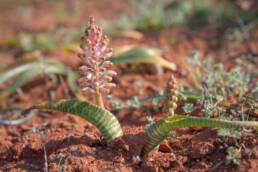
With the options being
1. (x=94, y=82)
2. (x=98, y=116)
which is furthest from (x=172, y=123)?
(x=94, y=82)

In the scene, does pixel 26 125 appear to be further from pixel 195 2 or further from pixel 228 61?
pixel 195 2

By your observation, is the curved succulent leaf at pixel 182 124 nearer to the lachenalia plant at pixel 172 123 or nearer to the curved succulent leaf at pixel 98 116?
the lachenalia plant at pixel 172 123

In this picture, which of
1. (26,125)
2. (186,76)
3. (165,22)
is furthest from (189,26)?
(26,125)

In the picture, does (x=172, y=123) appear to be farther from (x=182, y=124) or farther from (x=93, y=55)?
(x=93, y=55)

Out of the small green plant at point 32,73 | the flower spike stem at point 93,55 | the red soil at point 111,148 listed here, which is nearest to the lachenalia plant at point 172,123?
the red soil at point 111,148

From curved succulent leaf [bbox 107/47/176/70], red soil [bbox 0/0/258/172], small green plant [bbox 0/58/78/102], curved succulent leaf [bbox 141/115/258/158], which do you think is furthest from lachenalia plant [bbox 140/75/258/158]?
small green plant [bbox 0/58/78/102]

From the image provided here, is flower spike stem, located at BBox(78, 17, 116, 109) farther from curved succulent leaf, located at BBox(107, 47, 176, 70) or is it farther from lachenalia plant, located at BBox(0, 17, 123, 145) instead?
curved succulent leaf, located at BBox(107, 47, 176, 70)

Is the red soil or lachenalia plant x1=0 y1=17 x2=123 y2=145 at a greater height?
lachenalia plant x1=0 y1=17 x2=123 y2=145
